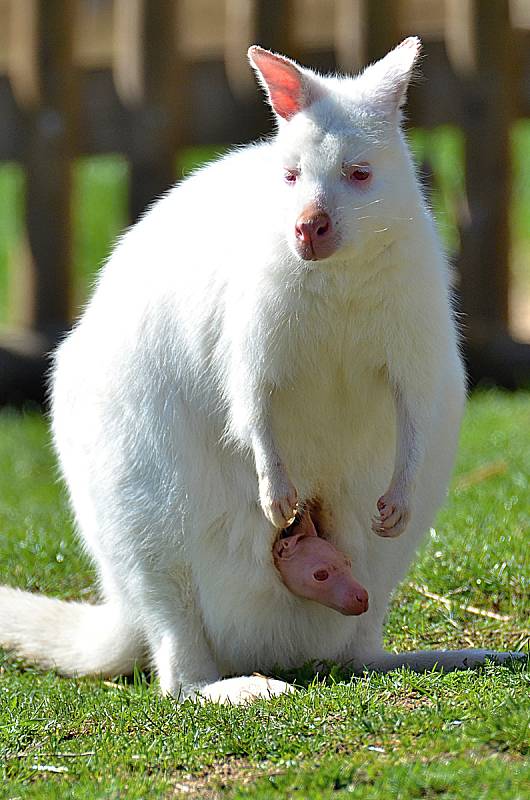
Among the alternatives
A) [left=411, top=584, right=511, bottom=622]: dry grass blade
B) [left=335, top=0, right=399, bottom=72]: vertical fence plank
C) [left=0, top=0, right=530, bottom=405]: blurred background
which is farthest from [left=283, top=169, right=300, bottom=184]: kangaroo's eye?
[left=335, top=0, right=399, bottom=72]: vertical fence plank

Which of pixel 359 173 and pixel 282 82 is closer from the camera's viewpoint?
pixel 359 173

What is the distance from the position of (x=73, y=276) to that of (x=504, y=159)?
260 centimetres

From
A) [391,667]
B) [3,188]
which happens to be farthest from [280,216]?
Answer: [3,188]

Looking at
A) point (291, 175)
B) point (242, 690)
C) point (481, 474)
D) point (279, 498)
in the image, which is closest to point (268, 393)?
point (279, 498)

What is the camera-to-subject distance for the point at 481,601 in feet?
14.0

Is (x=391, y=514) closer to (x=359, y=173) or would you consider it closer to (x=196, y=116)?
(x=359, y=173)

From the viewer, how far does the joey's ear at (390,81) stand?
10.9 ft

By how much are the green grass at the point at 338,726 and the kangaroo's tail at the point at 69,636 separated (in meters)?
0.05

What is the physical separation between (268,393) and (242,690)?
77 centimetres

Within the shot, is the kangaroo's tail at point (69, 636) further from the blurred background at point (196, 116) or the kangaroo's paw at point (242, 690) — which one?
the blurred background at point (196, 116)

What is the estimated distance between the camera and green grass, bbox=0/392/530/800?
108 inches

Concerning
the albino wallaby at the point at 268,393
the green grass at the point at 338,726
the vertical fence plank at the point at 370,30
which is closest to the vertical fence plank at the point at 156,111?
the vertical fence plank at the point at 370,30

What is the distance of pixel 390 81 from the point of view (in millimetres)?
3354

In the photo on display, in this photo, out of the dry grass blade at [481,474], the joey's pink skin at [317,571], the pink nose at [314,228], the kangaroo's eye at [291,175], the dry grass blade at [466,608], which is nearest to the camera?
the pink nose at [314,228]
